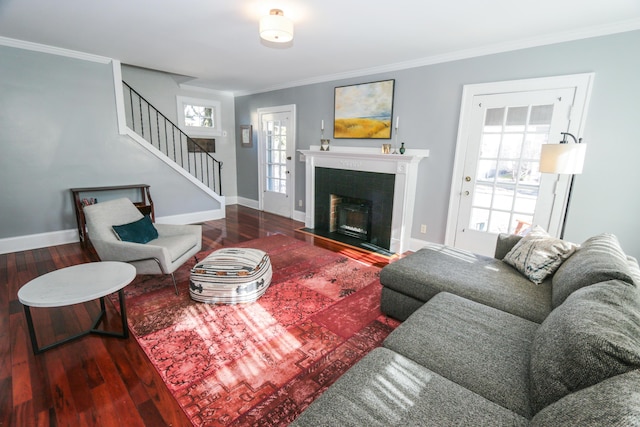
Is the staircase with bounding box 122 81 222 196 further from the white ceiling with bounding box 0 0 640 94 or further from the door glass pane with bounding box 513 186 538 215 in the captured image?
the door glass pane with bounding box 513 186 538 215

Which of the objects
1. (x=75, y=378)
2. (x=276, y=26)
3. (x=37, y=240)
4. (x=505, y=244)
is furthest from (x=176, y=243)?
(x=505, y=244)

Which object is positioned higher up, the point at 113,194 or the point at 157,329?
the point at 113,194

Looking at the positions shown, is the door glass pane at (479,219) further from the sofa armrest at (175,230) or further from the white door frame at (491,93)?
the sofa armrest at (175,230)

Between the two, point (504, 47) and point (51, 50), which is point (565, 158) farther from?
point (51, 50)

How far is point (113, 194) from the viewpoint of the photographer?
4.66 meters

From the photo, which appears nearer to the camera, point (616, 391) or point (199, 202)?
point (616, 391)

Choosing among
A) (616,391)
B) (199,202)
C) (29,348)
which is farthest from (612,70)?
(199,202)

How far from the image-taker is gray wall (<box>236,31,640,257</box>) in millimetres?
2760

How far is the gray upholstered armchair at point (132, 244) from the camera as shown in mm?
2844

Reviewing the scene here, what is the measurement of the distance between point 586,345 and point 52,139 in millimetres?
5606

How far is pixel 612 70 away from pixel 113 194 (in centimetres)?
622

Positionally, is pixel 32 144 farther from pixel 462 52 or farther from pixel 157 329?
pixel 462 52

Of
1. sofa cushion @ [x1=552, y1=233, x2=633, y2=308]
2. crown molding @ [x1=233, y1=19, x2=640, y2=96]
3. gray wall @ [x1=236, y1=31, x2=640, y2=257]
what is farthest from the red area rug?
crown molding @ [x1=233, y1=19, x2=640, y2=96]

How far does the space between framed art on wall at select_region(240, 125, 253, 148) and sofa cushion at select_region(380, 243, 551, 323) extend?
501cm
